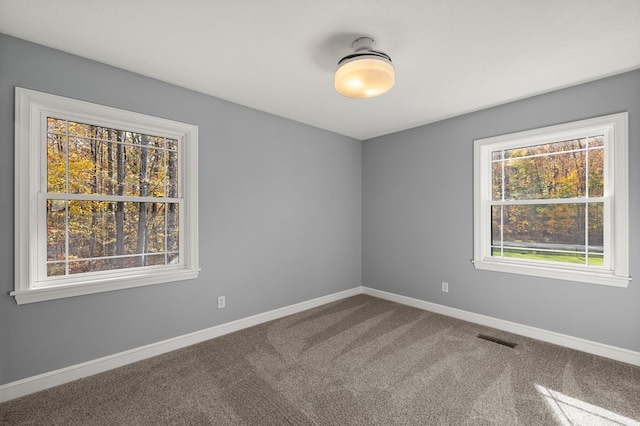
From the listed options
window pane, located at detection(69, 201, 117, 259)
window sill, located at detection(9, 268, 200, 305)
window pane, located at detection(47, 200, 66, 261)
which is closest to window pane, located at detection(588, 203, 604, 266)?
window sill, located at detection(9, 268, 200, 305)

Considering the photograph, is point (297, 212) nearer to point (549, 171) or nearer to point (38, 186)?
point (38, 186)

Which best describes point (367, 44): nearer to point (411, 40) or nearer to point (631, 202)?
point (411, 40)

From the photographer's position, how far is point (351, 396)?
208cm

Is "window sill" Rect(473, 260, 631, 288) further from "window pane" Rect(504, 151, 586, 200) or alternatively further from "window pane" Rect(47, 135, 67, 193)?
"window pane" Rect(47, 135, 67, 193)

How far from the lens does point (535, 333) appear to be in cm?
300

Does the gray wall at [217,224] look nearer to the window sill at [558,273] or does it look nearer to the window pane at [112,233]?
the window pane at [112,233]

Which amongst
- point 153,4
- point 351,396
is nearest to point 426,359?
point 351,396

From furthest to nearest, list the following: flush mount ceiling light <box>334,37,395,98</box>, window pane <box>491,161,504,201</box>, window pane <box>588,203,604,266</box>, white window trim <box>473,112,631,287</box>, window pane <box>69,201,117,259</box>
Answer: window pane <box>491,161,504,201</box> < window pane <box>588,203,604,266</box> < white window trim <box>473,112,631,287</box> < window pane <box>69,201,117,259</box> < flush mount ceiling light <box>334,37,395,98</box>

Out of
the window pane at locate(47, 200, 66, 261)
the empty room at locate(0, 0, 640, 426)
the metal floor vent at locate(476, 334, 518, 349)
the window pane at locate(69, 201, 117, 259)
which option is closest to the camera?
the empty room at locate(0, 0, 640, 426)

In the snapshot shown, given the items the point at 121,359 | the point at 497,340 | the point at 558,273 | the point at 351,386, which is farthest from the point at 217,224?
the point at 558,273

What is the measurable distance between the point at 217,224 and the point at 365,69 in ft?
6.96

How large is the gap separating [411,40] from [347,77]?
0.53 m

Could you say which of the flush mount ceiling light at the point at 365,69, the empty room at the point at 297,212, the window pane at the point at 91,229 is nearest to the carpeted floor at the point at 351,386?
the empty room at the point at 297,212

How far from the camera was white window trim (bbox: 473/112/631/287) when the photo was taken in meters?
2.54
